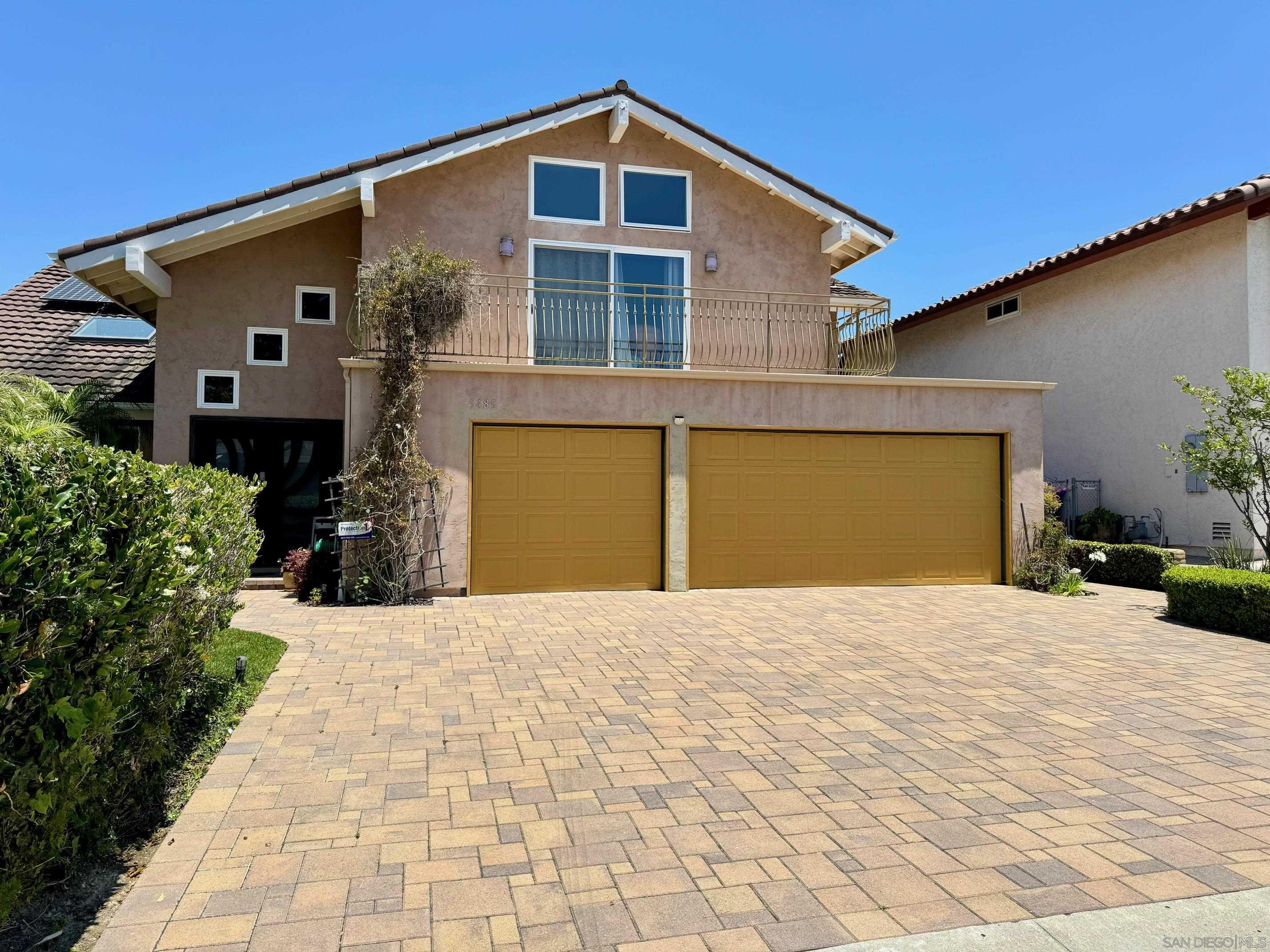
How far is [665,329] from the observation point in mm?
13125

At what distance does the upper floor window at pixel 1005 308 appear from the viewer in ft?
55.9

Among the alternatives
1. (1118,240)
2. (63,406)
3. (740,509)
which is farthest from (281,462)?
(1118,240)

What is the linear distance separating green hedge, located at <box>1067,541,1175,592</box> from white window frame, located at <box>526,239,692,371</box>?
683cm

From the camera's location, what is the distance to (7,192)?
1492 centimetres

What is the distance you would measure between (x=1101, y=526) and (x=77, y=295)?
19.5 meters

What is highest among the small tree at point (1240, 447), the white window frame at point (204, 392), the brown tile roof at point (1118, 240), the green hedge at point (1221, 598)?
the brown tile roof at point (1118, 240)

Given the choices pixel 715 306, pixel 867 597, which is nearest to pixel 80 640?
pixel 867 597

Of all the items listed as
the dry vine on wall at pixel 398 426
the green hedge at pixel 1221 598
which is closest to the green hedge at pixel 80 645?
the dry vine on wall at pixel 398 426

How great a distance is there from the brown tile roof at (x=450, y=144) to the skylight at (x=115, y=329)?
4080 mm

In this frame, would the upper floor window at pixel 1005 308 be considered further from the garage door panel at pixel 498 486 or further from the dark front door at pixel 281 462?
the dark front door at pixel 281 462

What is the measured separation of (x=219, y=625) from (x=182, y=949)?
3.33 m

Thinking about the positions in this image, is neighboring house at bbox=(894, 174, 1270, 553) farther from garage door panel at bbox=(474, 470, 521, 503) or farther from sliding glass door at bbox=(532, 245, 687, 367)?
garage door panel at bbox=(474, 470, 521, 503)

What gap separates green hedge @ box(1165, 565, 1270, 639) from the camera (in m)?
8.67

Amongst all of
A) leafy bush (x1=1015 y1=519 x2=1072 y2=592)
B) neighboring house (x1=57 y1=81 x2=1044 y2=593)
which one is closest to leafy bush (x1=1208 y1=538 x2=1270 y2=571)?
leafy bush (x1=1015 y1=519 x2=1072 y2=592)
